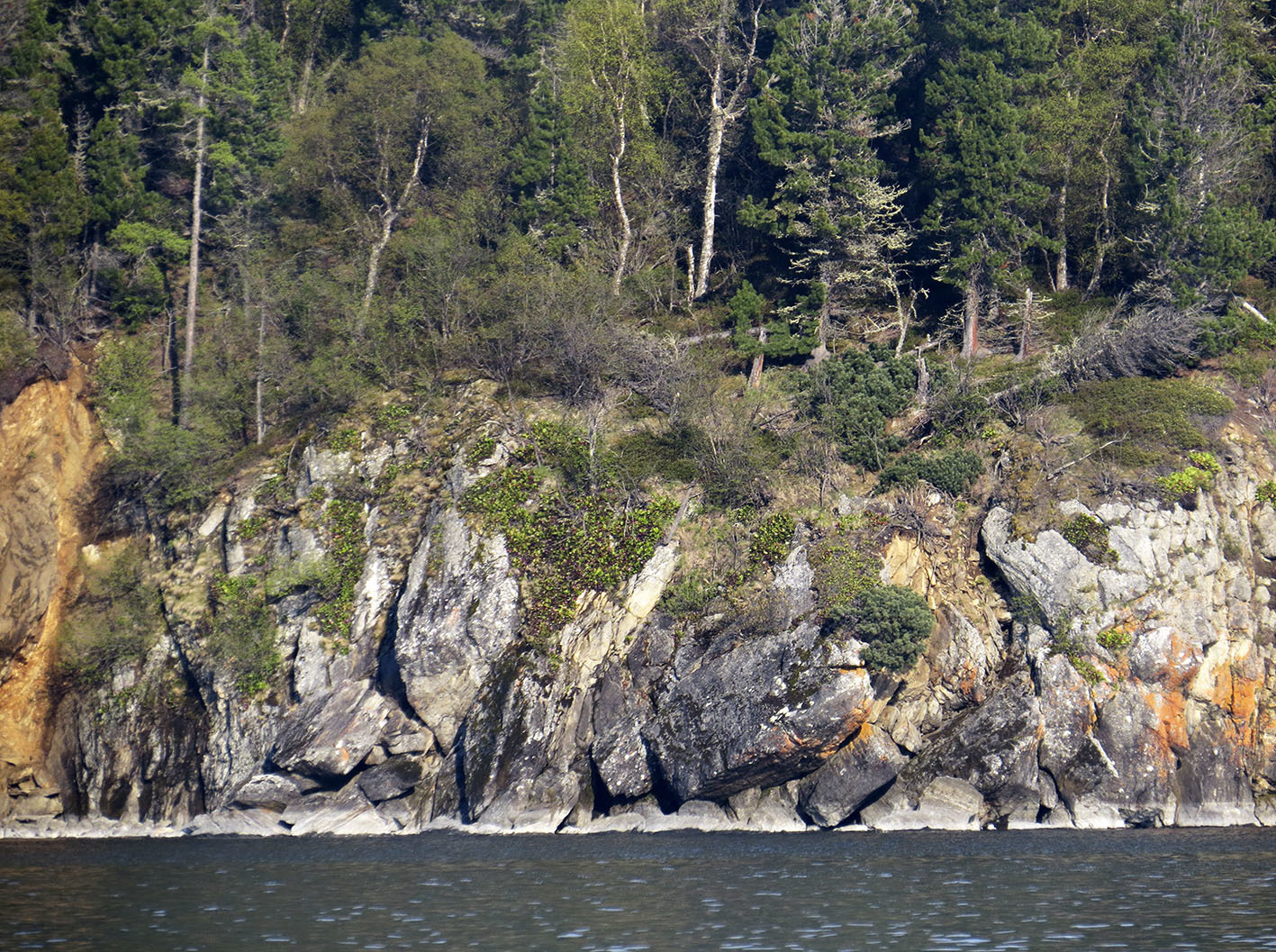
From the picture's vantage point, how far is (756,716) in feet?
107

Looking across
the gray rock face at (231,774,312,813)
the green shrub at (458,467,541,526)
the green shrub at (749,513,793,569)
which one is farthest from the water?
the green shrub at (458,467,541,526)

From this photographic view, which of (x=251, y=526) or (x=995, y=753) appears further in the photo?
(x=251, y=526)

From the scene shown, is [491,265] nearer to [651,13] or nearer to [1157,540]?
[651,13]

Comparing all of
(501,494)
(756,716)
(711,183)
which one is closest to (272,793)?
(501,494)

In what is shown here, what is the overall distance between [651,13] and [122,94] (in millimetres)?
21703

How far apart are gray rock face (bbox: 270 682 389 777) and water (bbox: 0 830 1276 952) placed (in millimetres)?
2822

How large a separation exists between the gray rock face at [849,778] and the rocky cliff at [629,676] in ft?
0.24

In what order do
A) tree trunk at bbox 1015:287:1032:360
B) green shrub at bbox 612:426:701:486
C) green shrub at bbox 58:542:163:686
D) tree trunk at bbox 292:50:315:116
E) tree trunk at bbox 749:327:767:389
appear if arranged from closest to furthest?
1. green shrub at bbox 58:542:163:686
2. green shrub at bbox 612:426:701:486
3. tree trunk at bbox 1015:287:1032:360
4. tree trunk at bbox 749:327:767:389
5. tree trunk at bbox 292:50:315:116

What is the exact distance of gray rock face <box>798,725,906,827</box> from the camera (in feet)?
106

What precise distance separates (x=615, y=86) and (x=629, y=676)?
2629 cm

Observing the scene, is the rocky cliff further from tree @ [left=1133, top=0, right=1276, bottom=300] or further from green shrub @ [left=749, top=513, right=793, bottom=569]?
tree @ [left=1133, top=0, right=1276, bottom=300]

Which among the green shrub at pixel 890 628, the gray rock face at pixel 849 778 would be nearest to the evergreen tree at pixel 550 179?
the green shrub at pixel 890 628

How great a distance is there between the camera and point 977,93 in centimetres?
4481

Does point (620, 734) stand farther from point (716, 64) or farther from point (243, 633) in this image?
point (716, 64)
